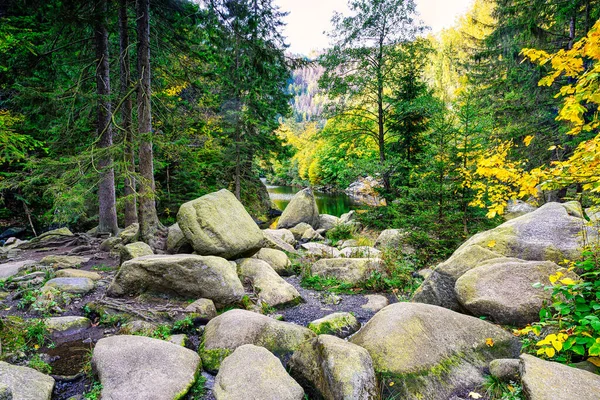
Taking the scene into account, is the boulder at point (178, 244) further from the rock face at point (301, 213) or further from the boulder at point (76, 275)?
the rock face at point (301, 213)

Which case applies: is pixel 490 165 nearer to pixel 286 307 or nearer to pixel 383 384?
pixel 383 384

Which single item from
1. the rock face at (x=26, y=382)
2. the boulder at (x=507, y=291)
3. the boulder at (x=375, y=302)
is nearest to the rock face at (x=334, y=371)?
the boulder at (x=507, y=291)

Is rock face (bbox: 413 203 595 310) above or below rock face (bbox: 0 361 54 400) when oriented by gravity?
above

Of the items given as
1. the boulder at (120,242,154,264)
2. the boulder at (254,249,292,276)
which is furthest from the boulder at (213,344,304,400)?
the boulder at (254,249,292,276)

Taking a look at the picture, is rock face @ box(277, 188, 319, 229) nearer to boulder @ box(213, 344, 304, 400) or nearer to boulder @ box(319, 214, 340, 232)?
boulder @ box(319, 214, 340, 232)

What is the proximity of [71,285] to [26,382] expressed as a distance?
3087 millimetres

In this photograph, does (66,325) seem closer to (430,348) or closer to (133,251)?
(133,251)

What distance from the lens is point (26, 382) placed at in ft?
9.93

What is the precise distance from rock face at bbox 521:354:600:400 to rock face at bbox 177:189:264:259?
5.93m

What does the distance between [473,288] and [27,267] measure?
9233 mm

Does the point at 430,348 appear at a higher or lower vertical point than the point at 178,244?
lower

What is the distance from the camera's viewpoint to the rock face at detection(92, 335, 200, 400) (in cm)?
315

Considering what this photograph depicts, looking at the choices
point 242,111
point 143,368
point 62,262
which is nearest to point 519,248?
point 143,368

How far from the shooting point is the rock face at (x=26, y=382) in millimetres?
2830
